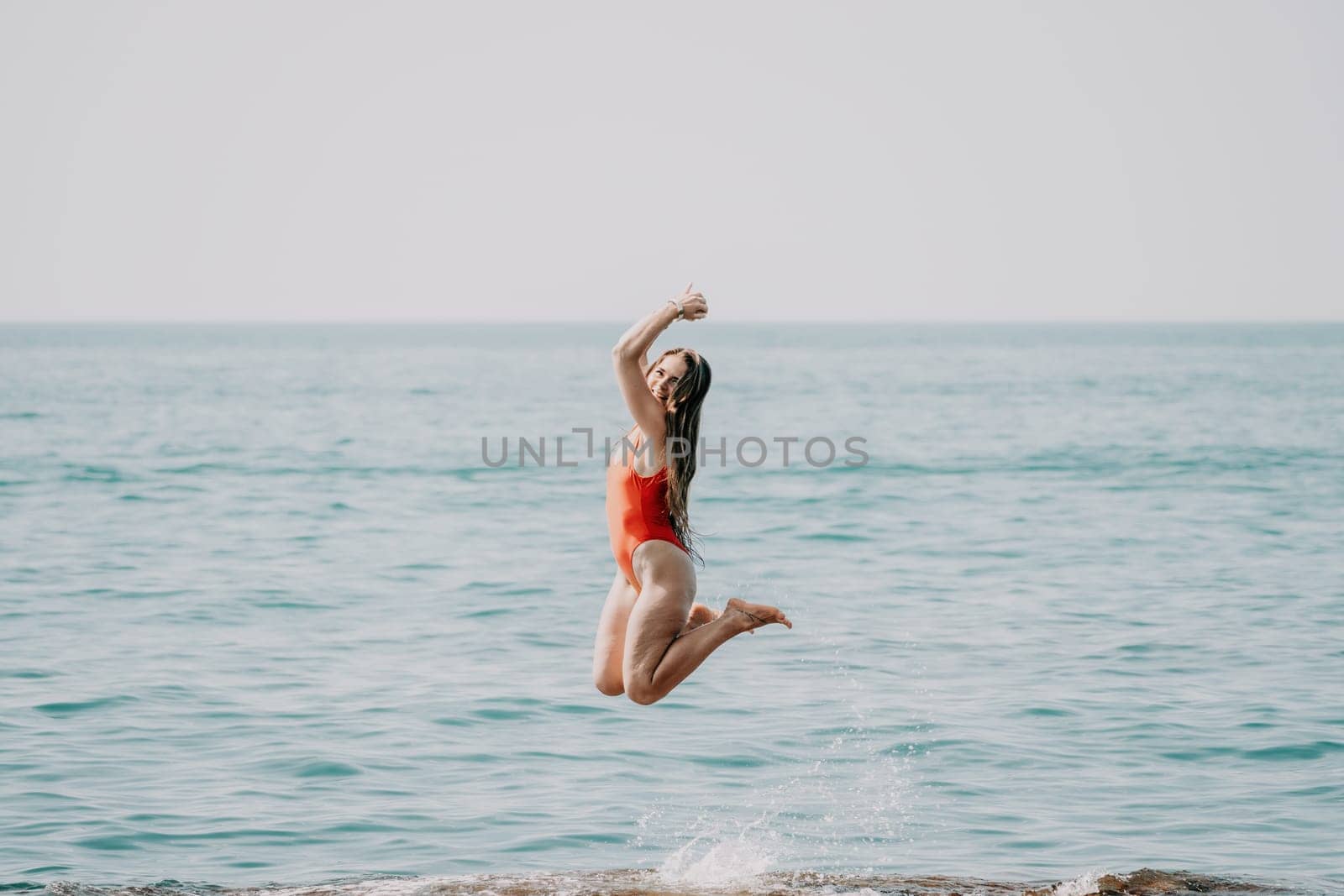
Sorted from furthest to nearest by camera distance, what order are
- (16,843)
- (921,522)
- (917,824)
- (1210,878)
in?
(921,522) → (917,824) → (16,843) → (1210,878)

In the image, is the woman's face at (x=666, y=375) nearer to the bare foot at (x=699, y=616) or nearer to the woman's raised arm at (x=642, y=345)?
the woman's raised arm at (x=642, y=345)

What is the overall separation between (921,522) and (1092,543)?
3.61 metres

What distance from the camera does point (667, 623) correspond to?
6.98 m

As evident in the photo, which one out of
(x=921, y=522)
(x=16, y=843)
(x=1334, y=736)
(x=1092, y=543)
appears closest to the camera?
(x=16, y=843)

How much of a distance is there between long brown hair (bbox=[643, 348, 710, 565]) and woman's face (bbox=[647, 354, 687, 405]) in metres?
0.02

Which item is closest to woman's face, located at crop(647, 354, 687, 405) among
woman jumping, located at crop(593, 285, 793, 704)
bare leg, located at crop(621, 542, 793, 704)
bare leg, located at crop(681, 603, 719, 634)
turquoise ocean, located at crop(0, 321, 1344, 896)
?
woman jumping, located at crop(593, 285, 793, 704)

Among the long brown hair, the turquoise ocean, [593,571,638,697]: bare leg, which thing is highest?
the long brown hair

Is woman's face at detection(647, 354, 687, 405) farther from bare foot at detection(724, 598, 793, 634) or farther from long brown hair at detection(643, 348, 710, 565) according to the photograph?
bare foot at detection(724, 598, 793, 634)

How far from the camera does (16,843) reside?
8.46m

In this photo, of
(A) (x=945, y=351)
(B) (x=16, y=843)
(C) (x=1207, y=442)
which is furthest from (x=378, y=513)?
(A) (x=945, y=351)

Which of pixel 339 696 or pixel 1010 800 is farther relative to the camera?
pixel 339 696

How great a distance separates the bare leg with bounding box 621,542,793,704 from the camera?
274 inches

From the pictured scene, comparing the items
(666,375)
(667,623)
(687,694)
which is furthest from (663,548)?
(687,694)

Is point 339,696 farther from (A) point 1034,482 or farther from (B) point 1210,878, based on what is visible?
(A) point 1034,482
